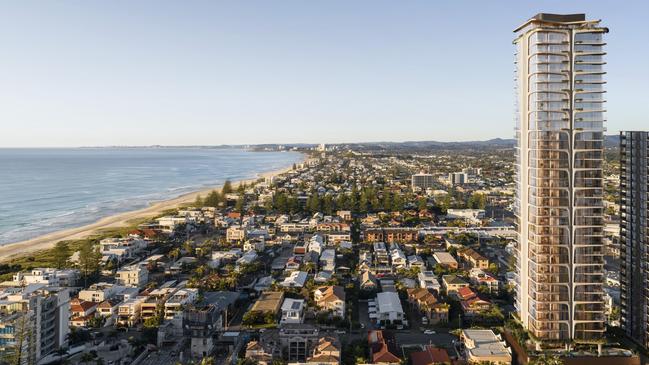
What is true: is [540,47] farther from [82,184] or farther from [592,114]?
[82,184]

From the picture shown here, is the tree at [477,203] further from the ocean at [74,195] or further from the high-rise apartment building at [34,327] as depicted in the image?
the high-rise apartment building at [34,327]

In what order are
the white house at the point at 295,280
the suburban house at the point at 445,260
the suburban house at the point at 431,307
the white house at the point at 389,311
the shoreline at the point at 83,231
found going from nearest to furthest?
the white house at the point at 389,311
the suburban house at the point at 431,307
the white house at the point at 295,280
the suburban house at the point at 445,260
the shoreline at the point at 83,231

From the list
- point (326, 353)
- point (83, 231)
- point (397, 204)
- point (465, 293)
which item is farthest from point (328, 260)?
point (83, 231)

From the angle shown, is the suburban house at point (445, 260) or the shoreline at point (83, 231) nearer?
the suburban house at point (445, 260)

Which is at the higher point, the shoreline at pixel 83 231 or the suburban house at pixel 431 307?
the shoreline at pixel 83 231

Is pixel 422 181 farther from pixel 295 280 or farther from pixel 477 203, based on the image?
pixel 295 280

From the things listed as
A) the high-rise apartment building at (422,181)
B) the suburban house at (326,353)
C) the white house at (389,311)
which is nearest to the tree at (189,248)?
the white house at (389,311)

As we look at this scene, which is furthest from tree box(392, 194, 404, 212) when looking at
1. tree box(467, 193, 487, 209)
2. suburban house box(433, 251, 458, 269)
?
suburban house box(433, 251, 458, 269)
